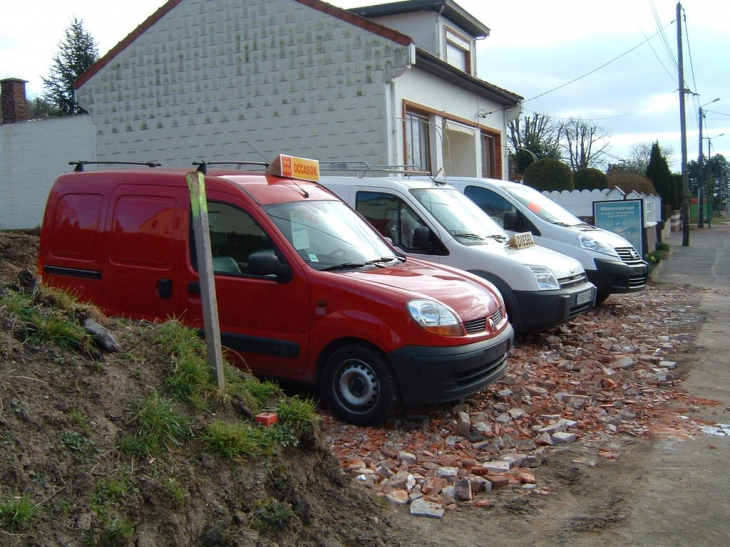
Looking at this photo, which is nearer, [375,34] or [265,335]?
[265,335]

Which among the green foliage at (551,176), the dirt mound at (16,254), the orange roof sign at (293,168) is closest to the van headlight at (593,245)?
the orange roof sign at (293,168)

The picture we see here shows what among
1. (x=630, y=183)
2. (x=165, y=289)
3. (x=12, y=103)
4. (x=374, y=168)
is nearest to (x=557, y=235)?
(x=374, y=168)

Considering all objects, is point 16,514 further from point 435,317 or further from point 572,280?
point 572,280

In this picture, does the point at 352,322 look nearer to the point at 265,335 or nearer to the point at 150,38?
the point at 265,335

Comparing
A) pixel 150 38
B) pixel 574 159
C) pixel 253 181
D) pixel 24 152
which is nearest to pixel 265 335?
pixel 253 181

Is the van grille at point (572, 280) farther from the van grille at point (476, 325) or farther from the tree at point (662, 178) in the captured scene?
the tree at point (662, 178)

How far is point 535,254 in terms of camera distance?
371 inches

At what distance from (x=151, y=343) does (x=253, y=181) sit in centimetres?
256

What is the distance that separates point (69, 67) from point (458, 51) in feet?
88.3

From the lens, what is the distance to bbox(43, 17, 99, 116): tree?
41.0m

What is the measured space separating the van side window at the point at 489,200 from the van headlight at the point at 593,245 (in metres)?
1.08

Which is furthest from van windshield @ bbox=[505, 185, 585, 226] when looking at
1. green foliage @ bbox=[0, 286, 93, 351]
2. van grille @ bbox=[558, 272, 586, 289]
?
green foliage @ bbox=[0, 286, 93, 351]

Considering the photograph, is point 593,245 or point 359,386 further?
point 593,245

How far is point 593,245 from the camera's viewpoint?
11.4m
